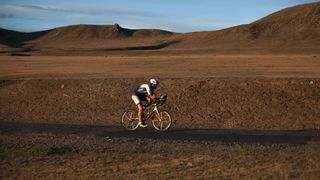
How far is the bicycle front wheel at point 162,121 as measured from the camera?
1975 centimetres

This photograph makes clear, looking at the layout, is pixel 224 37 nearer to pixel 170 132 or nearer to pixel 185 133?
pixel 170 132

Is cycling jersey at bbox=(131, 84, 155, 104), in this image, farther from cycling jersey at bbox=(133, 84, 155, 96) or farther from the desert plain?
the desert plain

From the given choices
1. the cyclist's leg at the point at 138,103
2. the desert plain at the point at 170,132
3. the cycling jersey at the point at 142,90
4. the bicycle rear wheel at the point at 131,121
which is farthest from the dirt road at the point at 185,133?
the cycling jersey at the point at 142,90

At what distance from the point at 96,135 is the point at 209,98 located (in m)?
7.24

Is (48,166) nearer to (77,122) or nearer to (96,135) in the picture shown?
(96,135)

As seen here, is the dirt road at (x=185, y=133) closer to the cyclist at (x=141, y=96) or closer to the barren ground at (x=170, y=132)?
the barren ground at (x=170, y=132)

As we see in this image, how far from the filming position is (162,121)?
779 inches

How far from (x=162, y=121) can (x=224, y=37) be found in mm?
109145

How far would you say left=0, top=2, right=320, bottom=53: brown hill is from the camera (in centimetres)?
10806

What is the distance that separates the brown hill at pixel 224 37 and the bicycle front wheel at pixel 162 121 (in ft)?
233

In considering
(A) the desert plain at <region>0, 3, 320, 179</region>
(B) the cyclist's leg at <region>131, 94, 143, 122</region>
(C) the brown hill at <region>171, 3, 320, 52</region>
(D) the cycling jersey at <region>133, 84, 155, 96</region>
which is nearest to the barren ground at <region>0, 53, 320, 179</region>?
(A) the desert plain at <region>0, 3, 320, 179</region>

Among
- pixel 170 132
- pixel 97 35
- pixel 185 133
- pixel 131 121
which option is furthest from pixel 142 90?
pixel 97 35

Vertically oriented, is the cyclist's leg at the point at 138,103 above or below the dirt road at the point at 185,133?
above

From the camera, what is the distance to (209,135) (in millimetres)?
18297
